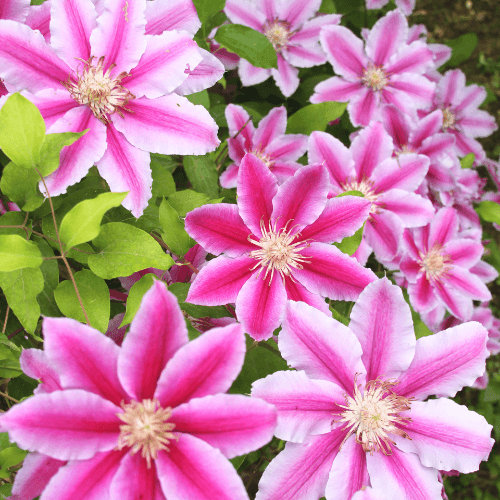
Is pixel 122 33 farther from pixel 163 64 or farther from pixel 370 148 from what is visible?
pixel 370 148

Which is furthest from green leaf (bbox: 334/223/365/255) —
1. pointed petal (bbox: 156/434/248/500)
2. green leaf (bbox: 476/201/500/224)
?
green leaf (bbox: 476/201/500/224)

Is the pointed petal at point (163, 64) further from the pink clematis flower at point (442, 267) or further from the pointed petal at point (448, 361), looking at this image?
the pink clematis flower at point (442, 267)

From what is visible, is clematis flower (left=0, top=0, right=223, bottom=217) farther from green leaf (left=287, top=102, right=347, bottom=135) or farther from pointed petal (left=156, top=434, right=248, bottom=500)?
green leaf (left=287, top=102, right=347, bottom=135)

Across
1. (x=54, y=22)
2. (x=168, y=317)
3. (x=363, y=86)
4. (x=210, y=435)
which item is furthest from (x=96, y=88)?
(x=363, y=86)

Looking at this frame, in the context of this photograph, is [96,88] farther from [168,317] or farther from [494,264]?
[494,264]

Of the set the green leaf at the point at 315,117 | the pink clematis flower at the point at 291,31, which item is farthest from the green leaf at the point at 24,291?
the pink clematis flower at the point at 291,31

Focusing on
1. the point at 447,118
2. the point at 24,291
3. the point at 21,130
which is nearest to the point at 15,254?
the point at 24,291

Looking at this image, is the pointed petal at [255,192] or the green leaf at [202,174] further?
the green leaf at [202,174]
